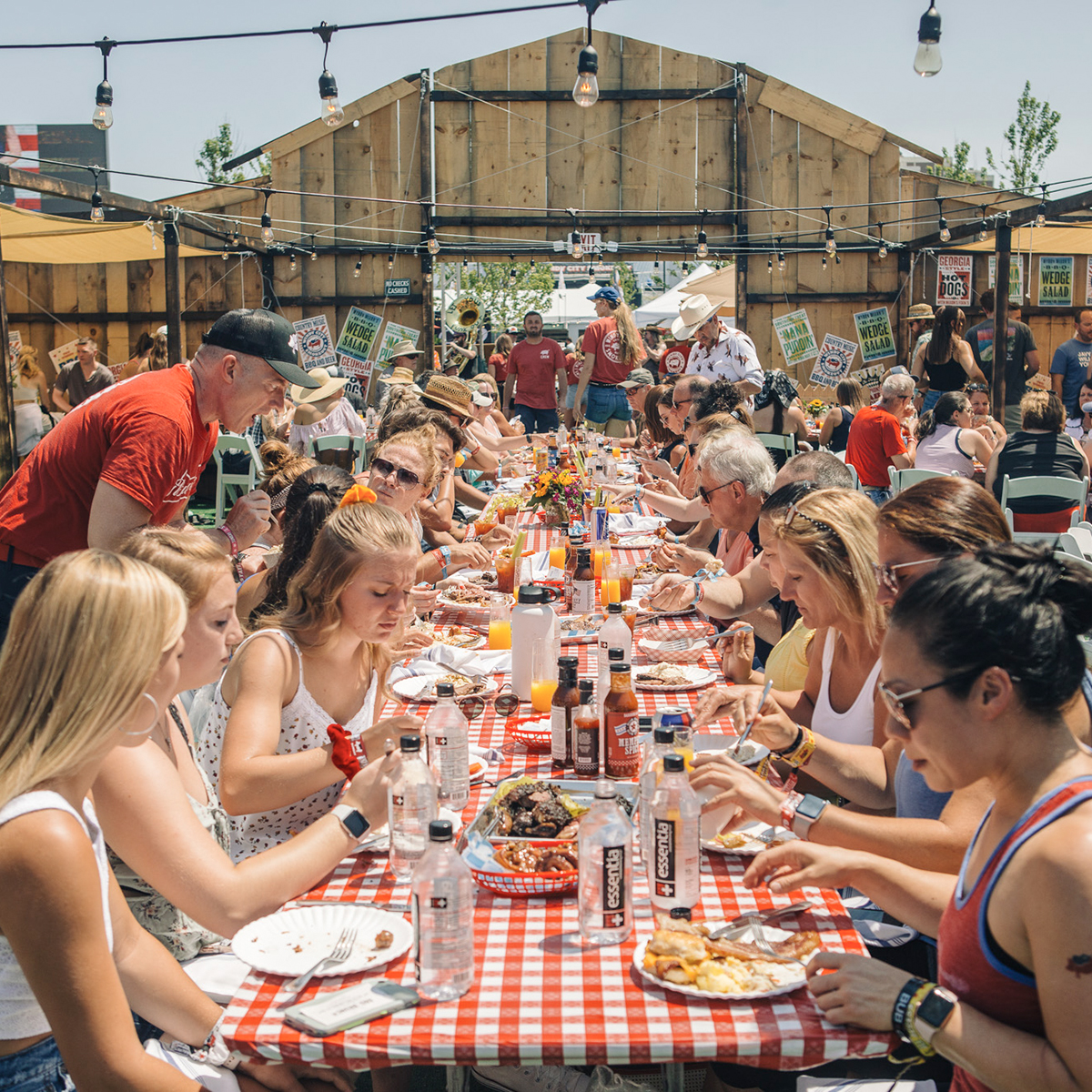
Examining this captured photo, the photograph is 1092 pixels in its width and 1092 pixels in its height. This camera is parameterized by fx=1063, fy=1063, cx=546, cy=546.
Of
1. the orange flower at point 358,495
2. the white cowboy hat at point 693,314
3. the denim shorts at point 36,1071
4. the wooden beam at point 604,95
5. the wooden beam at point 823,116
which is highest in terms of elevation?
the wooden beam at point 604,95

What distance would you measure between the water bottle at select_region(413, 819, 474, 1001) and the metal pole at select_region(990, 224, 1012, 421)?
935 centimetres

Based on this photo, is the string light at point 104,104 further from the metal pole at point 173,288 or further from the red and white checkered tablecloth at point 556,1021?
the red and white checkered tablecloth at point 556,1021

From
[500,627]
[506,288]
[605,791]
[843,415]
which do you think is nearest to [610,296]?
[843,415]

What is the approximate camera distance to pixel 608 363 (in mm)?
12000

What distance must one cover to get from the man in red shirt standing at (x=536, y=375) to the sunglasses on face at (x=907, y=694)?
1058cm

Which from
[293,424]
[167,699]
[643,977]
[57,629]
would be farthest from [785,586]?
[293,424]

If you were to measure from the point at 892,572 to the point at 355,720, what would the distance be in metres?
1.38

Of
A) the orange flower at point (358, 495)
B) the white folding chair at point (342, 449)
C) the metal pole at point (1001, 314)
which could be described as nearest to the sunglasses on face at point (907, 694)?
the orange flower at point (358, 495)

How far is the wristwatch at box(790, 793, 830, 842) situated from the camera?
2.05 metres

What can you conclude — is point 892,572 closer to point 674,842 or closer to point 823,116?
point 674,842

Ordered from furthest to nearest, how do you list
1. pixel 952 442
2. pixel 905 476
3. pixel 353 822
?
pixel 952 442
pixel 905 476
pixel 353 822

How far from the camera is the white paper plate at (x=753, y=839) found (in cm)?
209

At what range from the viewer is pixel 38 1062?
156 cm

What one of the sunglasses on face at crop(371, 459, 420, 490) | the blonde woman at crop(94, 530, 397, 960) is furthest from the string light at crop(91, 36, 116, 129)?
the blonde woman at crop(94, 530, 397, 960)
